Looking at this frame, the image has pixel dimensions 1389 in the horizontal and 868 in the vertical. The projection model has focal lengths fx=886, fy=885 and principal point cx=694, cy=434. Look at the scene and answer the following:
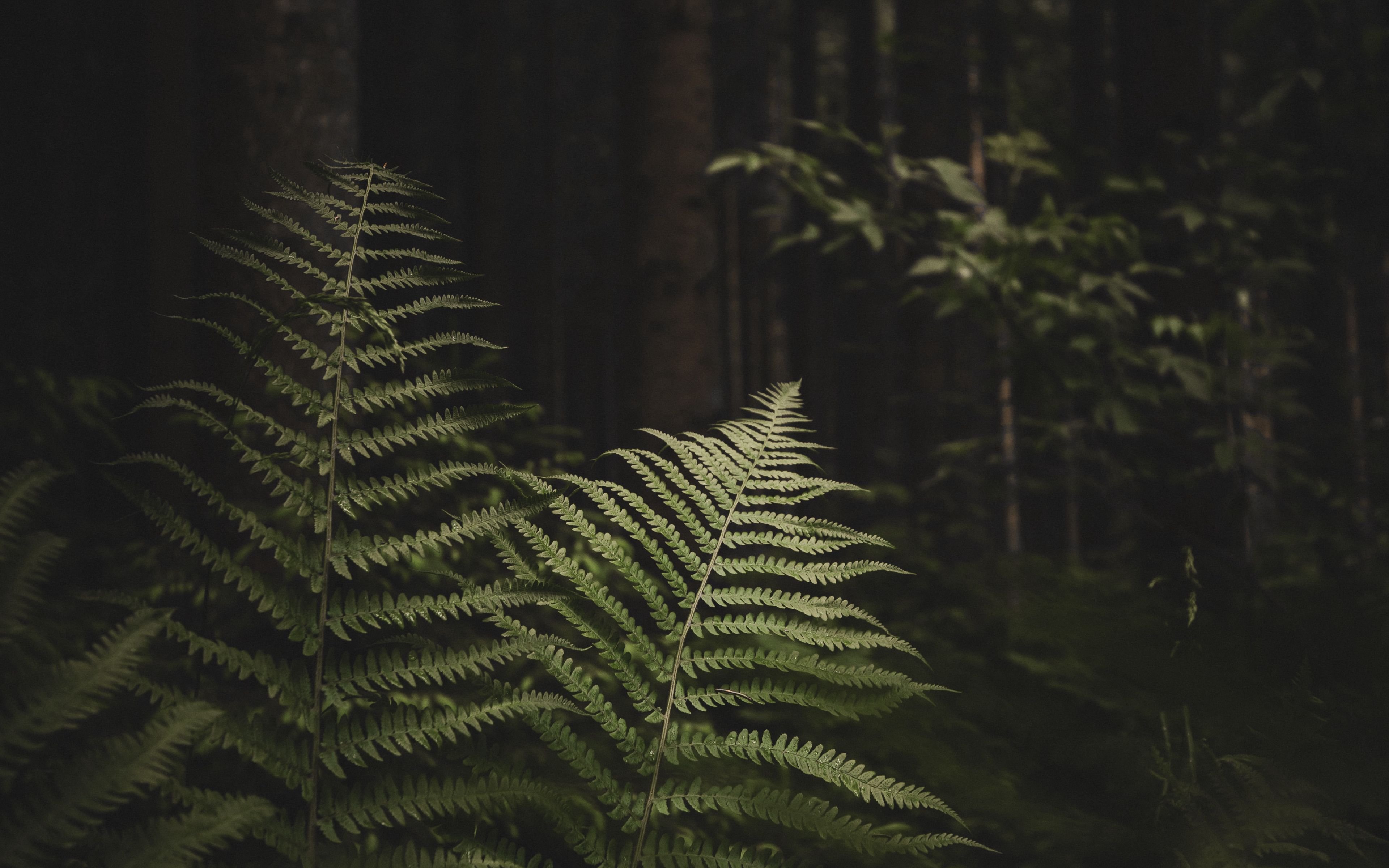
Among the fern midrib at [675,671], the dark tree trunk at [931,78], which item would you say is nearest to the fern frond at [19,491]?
the fern midrib at [675,671]

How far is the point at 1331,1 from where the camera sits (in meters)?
3.67

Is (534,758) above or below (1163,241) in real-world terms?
below

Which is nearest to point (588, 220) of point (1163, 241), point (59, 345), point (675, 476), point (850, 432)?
point (850, 432)

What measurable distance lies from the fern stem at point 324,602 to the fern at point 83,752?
0.12 m

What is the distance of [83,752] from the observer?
1021mm

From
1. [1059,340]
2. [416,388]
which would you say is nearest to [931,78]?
[1059,340]

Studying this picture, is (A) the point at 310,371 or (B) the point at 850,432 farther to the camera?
(B) the point at 850,432

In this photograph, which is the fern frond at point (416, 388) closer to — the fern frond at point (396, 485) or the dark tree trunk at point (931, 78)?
the fern frond at point (396, 485)

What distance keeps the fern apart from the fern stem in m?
0.12

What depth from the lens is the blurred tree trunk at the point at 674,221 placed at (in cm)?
421

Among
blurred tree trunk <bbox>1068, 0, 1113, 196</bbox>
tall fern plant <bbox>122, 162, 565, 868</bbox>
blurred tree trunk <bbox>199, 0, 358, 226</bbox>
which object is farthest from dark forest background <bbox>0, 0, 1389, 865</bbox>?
blurred tree trunk <bbox>1068, 0, 1113, 196</bbox>

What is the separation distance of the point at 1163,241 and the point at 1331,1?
52.1 inches

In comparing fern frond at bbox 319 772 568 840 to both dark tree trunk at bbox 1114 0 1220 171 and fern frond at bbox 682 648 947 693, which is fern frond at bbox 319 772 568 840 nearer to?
fern frond at bbox 682 648 947 693

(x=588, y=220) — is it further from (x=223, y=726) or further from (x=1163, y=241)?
(x=223, y=726)
